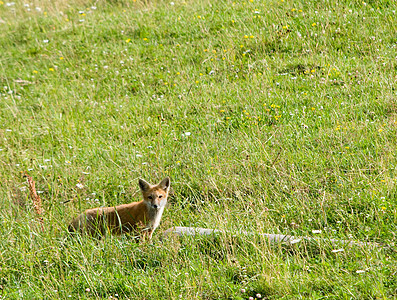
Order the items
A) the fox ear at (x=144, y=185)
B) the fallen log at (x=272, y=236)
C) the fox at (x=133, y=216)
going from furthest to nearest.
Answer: the fox ear at (x=144, y=185) < the fox at (x=133, y=216) < the fallen log at (x=272, y=236)

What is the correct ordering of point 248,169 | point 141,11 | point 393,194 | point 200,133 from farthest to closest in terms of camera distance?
point 141,11
point 200,133
point 248,169
point 393,194

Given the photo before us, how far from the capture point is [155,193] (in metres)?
5.86

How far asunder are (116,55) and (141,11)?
2229 millimetres

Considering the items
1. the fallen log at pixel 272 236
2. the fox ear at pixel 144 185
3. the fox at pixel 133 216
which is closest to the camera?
the fallen log at pixel 272 236

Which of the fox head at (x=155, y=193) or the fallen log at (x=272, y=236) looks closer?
the fallen log at (x=272, y=236)

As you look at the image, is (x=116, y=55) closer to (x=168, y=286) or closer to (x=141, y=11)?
(x=141, y=11)

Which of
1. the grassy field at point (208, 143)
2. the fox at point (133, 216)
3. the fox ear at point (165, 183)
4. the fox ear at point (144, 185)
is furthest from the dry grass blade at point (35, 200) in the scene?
the fox ear at point (165, 183)

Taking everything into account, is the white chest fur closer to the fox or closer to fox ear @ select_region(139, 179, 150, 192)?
the fox

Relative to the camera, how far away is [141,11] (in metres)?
12.6

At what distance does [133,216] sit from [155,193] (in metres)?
0.45

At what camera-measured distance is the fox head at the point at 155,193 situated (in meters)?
5.84

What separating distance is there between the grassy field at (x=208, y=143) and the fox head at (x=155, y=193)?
284 millimetres

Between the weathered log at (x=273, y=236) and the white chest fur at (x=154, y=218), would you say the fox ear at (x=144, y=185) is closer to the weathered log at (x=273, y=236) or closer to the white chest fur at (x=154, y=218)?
the white chest fur at (x=154, y=218)

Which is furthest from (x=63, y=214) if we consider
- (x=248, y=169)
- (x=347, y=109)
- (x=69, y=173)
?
(x=347, y=109)
